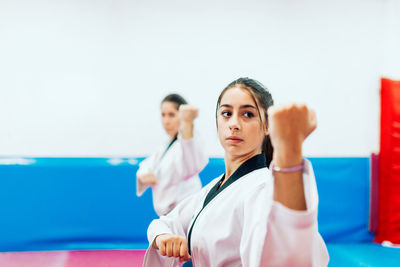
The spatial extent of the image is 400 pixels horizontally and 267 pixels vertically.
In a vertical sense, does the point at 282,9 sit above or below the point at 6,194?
above

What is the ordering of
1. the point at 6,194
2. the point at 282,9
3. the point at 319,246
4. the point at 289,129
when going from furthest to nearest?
the point at 282,9, the point at 6,194, the point at 319,246, the point at 289,129

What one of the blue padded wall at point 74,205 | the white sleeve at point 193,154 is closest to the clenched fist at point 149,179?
the white sleeve at point 193,154

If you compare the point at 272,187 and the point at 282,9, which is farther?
the point at 282,9

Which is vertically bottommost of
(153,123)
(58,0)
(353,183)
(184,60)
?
(353,183)

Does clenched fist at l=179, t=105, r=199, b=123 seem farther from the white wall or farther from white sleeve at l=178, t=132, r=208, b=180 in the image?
the white wall

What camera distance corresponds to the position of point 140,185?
251 centimetres

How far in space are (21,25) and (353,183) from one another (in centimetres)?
359

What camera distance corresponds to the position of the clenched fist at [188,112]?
1.95 meters

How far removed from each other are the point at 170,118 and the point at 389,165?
2199mm

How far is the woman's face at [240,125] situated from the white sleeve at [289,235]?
0.33 metres

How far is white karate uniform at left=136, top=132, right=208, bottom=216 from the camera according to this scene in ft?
7.02

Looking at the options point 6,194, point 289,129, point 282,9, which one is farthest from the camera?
point 282,9

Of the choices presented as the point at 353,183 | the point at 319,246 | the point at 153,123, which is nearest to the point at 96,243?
the point at 153,123

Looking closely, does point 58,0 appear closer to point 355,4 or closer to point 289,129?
point 355,4
